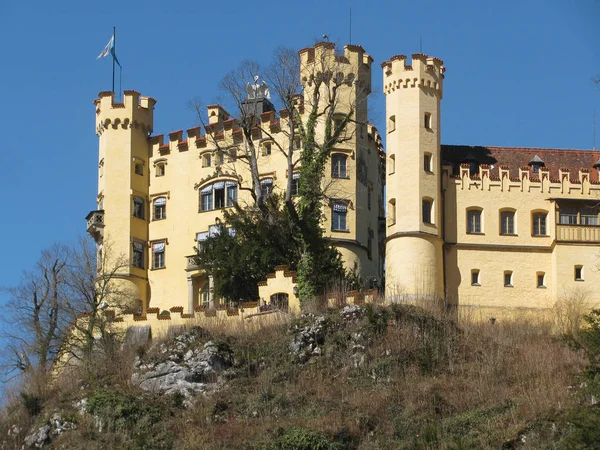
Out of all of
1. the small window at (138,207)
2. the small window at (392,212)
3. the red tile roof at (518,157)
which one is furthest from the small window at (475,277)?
the small window at (138,207)

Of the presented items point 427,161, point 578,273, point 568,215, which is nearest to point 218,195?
point 427,161

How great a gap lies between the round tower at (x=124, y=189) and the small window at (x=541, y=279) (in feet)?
60.0

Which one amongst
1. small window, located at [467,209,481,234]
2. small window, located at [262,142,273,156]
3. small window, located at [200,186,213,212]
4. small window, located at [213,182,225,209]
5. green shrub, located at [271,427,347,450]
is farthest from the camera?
small window, located at [200,186,213,212]

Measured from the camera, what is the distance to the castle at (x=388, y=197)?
6712 cm

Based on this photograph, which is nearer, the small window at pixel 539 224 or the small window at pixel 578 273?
the small window at pixel 578 273

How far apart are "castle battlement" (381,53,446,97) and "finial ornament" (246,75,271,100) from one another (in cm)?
1010

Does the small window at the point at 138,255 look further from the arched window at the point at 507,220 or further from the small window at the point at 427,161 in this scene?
the arched window at the point at 507,220

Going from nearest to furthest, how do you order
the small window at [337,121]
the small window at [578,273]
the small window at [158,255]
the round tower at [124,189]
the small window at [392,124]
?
Result: the small window at [578,273] → the small window at [392,124] → the small window at [337,121] → the round tower at [124,189] → the small window at [158,255]

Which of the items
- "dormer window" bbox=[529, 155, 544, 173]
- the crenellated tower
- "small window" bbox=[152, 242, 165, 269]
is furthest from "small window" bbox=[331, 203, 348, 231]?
"small window" bbox=[152, 242, 165, 269]

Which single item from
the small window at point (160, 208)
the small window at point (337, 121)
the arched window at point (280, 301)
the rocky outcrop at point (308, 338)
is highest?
the small window at point (337, 121)

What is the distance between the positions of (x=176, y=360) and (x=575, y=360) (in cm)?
1486

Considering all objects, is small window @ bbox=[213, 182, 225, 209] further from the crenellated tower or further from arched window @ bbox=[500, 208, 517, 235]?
arched window @ bbox=[500, 208, 517, 235]

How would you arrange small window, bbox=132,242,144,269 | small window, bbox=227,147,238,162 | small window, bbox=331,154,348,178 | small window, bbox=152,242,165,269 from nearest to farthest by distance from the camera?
1. small window, bbox=227,147,238,162
2. small window, bbox=331,154,348,178
3. small window, bbox=132,242,144,269
4. small window, bbox=152,242,165,269

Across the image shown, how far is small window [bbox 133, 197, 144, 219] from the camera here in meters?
75.3
